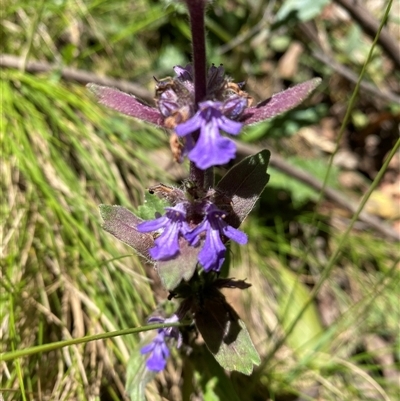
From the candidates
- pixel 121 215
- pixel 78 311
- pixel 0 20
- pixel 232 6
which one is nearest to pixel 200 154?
pixel 121 215

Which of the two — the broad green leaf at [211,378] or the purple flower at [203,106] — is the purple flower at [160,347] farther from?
the purple flower at [203,106]

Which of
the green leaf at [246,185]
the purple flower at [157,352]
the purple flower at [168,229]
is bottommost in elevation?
the purple flower at [157,352]

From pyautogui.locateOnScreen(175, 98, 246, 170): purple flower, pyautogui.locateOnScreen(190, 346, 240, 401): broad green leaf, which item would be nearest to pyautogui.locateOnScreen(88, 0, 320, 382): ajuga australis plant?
pyautogui.locateOnScreen(175, 98, 246, 170): purple flower

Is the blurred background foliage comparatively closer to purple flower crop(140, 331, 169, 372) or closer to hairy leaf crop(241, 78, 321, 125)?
purple flower crop(140, 331, 169, 372)

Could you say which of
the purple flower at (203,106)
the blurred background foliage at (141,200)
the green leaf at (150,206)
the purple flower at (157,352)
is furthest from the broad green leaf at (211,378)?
the purple flower at (203,106)

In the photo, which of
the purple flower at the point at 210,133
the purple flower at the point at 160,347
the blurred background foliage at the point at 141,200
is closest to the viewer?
the purple flower at the point at 210,133

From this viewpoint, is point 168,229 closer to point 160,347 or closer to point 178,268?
point 178,268
